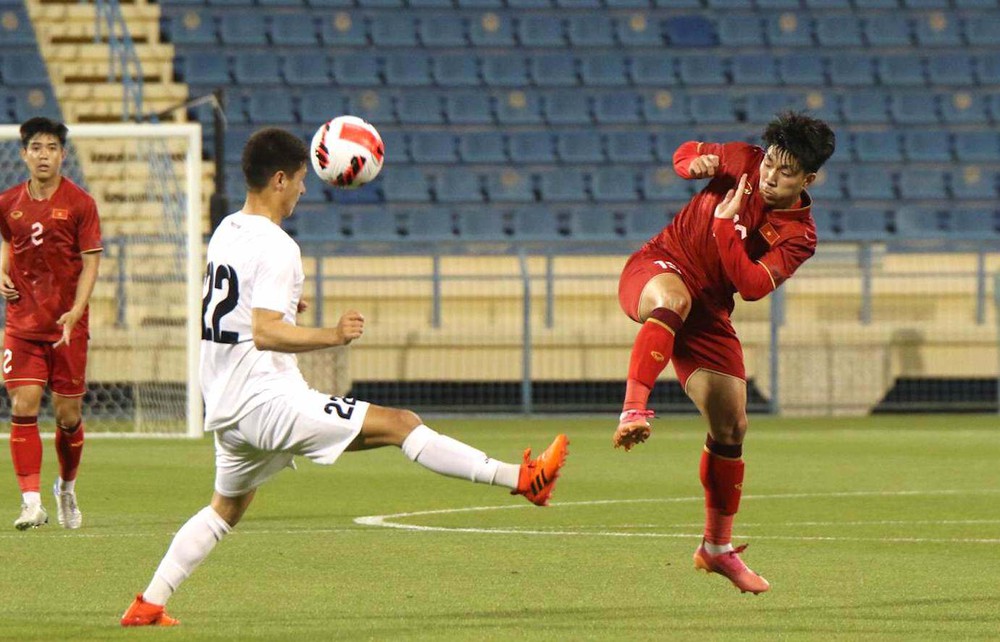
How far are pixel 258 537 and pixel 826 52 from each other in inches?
711

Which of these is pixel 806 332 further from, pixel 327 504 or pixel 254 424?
pixel 254 424

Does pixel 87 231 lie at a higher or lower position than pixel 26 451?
higher

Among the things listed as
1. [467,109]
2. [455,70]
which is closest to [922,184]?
[467,109]

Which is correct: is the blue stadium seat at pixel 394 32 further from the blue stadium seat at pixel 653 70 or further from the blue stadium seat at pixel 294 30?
the blue stadium seat at pixel 653 70

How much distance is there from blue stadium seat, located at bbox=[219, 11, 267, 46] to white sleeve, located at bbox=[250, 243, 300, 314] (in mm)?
19492

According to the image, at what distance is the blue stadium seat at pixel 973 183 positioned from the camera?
947 inches

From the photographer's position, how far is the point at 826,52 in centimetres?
2514

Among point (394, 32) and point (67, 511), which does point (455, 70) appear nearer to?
point (394, 32)

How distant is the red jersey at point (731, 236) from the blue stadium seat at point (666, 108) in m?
17.3

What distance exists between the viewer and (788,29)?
25266 millimetres

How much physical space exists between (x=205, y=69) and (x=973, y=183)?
10.4 m

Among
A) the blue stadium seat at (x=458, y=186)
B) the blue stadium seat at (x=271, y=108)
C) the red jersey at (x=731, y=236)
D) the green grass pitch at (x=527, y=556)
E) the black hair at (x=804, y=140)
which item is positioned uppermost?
the blue stadium seat at (x=271, y=108)

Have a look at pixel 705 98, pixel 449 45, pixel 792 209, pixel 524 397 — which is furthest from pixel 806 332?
→ pixel 792 209

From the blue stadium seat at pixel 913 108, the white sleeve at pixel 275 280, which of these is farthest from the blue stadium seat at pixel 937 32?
the white sleeve at pixel 275 280
